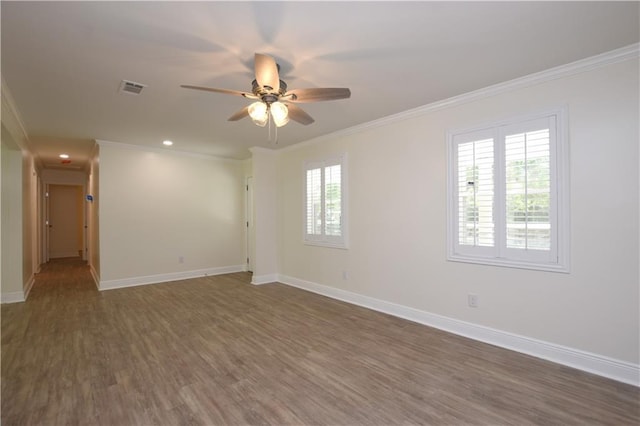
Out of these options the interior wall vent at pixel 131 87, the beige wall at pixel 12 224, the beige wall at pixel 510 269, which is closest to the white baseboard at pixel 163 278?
the beige wall at pixel 12 224

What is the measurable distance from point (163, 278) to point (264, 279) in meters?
1.97

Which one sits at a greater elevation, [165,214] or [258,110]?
[258,110]

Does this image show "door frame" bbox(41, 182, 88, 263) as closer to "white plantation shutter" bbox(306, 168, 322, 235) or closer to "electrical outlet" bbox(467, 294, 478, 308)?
"white plantation shutter" bbox(306, 168, 322, 235)

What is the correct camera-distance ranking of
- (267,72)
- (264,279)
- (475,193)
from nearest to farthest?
(267,72) → (475,193) → (264,279)

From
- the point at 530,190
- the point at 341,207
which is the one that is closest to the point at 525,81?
the point at 530,190

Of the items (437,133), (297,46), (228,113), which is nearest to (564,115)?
(437,133)

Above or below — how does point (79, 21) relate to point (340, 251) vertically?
above

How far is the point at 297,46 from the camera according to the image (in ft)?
7.41

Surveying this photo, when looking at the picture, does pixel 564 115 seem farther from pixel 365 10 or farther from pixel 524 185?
pixel 365 10

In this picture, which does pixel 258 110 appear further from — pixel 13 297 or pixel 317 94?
pixel 13 297

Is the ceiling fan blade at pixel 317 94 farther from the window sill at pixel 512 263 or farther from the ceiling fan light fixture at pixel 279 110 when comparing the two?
the window sill at pixel 512 263

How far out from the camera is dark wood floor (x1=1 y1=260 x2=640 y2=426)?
198 cm

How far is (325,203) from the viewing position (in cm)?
494

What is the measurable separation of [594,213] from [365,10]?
2420mm
